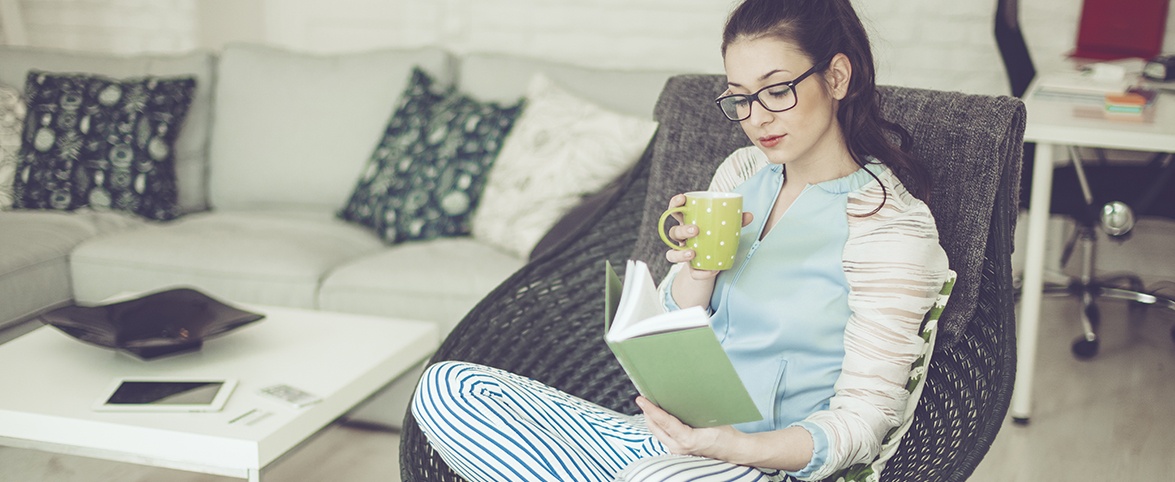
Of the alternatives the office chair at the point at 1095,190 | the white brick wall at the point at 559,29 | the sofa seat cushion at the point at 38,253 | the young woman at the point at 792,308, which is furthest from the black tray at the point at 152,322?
the office chair at the point at 1095,190

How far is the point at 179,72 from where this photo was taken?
3123 millimetres

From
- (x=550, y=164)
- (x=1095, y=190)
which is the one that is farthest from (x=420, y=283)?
(x=1095, y=190)

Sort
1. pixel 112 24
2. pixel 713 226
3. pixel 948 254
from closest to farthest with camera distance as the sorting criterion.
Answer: pixel 713 226 → pixel 948 254 → pixel 112 24

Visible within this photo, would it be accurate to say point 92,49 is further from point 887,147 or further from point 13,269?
point 887,147

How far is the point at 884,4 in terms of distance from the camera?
10.3 feet

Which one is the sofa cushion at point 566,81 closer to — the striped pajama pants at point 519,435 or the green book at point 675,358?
the striped pajama pants at point 519,435

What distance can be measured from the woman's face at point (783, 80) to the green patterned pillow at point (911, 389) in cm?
25

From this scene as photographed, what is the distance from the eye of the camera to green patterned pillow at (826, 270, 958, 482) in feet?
3.96

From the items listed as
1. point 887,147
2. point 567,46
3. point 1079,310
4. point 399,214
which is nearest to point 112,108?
point 399,214

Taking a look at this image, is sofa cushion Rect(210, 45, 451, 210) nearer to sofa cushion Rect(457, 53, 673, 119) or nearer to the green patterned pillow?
sofa cushion Rect(457, 53, 673, 119)

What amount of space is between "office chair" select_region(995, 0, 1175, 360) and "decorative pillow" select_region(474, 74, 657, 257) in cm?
117

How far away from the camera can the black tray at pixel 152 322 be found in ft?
6.09

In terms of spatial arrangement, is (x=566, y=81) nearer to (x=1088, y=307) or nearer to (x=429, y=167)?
(x=429, y=167)

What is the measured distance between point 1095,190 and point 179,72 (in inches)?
107
